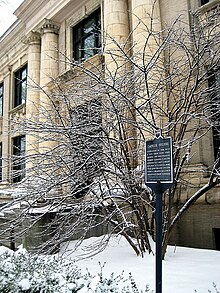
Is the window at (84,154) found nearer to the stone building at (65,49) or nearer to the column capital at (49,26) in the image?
the stone building at (65,49)

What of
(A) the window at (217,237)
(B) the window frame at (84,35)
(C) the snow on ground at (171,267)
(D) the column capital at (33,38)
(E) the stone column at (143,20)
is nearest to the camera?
(C) the snow on ground at (171,267)

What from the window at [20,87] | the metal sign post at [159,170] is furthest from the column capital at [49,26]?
the metal sign post at [159,170]

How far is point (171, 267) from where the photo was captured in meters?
5.89

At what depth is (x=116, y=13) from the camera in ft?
38.5

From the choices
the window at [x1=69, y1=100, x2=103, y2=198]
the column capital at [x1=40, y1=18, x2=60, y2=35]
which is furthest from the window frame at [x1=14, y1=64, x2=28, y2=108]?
the window at [x1=69, y1=100, x2=103, y2=198]

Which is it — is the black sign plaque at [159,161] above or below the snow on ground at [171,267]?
above

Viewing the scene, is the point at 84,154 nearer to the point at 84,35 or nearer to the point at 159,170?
the point at 159,170

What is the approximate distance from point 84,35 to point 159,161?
1169 centimetres

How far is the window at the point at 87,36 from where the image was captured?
14096 mm

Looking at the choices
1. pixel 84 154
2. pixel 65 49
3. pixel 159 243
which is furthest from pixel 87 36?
pixel 159 243

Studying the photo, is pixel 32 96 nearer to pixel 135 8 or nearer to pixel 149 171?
pixel 135 8

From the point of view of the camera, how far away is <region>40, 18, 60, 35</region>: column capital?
51.9 ft

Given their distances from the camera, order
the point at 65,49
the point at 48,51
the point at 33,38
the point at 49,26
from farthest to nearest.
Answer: the point at 33,38, the point at 49,26, the point at 48,51, the point at 65,49

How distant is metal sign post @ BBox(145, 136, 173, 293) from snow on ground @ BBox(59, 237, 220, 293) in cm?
74
